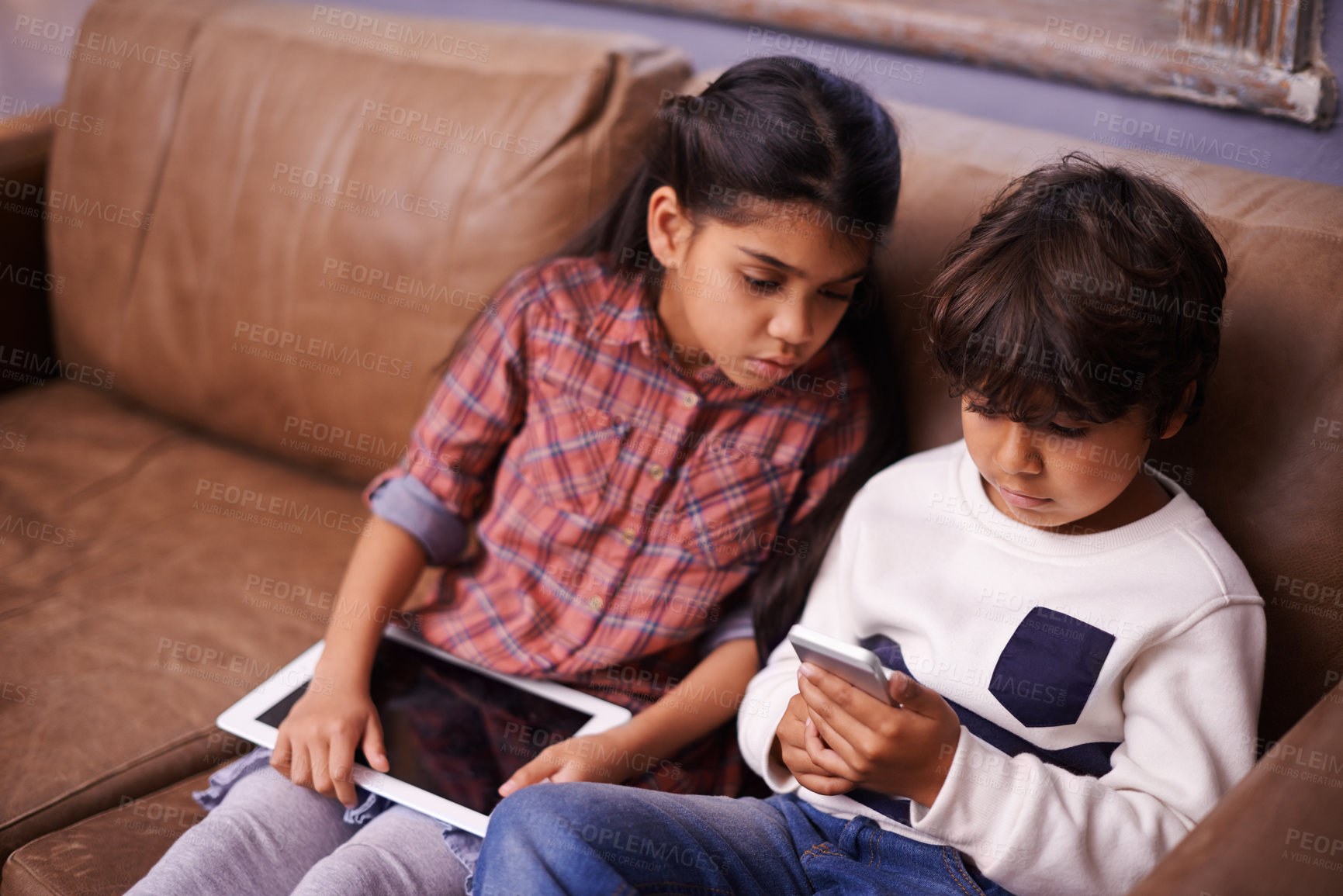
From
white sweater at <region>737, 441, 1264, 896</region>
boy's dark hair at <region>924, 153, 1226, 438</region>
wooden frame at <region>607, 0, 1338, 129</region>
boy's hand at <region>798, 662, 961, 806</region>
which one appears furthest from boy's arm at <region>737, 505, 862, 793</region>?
wooden frame at <region>607, 0, 1338, 129</region>

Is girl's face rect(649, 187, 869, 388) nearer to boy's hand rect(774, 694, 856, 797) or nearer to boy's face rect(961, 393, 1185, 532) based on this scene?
boy's face rect(961, 393, 1185, 532)

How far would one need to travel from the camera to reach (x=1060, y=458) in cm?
81

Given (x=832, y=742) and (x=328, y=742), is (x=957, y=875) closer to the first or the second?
(x=832, y=742)

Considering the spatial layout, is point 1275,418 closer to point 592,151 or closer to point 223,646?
point 592,151

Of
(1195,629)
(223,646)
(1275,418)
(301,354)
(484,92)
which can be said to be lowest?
(223,646)

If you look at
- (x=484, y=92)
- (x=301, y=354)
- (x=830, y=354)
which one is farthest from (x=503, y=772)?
(x=484, y=92)

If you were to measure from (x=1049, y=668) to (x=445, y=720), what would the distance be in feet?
1.90

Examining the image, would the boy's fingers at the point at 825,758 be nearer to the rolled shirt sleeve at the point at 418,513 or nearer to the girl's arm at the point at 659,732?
the girl's arm at the point at 659,732

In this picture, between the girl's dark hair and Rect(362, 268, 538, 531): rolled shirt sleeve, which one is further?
Rect(362, 268, 538, 531): rolled shirt sleeve

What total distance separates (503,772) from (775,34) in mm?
1071

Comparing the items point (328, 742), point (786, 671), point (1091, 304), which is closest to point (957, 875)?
point (786, 671)

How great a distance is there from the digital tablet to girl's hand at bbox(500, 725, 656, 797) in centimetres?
3

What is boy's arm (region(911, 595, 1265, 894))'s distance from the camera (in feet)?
2.60

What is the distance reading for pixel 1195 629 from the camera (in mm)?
818
